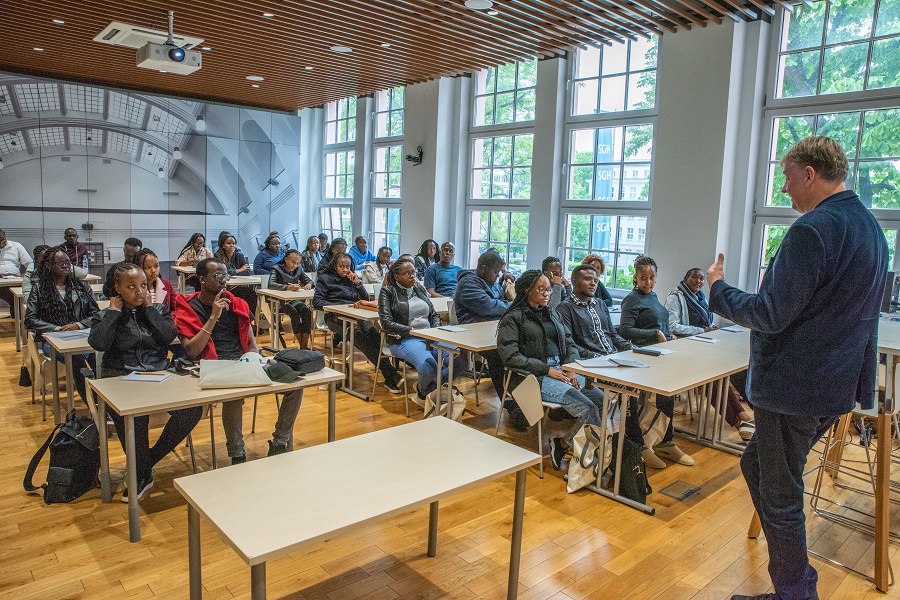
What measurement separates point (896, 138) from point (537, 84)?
3.84 meters

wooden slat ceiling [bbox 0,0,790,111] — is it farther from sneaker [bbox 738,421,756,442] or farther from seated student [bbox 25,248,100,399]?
sneaker [bbox 738,421,756,442]

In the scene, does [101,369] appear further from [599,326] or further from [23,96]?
[23,96]

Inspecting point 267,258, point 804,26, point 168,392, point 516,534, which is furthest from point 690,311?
point 267,258

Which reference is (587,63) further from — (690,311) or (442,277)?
(690,311)

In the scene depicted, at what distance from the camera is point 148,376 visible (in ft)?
10.5

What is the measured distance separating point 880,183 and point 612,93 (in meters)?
2.88

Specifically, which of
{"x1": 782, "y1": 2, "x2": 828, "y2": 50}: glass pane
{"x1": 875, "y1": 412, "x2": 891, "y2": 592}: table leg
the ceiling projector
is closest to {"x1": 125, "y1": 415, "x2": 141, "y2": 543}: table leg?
{"x1": 875, "y1": 412, "x2": 891, "y2": 592}: table leg

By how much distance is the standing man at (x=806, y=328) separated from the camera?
82.4 inches

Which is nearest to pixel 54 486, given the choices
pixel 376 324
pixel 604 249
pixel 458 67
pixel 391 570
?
pixel 391 570

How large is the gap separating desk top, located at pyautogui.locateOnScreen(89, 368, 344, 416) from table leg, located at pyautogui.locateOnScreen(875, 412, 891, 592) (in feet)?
8.24

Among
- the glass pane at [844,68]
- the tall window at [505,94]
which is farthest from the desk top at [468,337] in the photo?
the tall window at [505,94]

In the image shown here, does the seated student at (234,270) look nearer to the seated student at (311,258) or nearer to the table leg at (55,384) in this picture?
the seated student at (311,258)

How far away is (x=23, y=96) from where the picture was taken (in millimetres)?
8930

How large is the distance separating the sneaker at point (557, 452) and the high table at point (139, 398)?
60.4 inches
